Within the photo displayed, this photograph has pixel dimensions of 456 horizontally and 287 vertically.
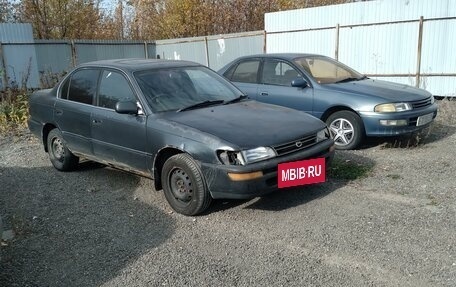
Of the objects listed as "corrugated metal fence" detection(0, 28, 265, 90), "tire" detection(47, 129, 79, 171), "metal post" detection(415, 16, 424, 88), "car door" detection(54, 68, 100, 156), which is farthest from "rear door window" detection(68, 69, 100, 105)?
"metal post" detection(415, 16, 424, 88)

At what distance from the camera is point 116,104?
15.3ft

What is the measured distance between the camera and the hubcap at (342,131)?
647 cm

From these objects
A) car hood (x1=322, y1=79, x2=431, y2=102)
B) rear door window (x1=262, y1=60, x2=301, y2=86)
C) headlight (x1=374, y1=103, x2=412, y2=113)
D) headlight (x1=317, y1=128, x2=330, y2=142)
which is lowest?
headlight (x1=317, y1=128, x2=330, y2=142)

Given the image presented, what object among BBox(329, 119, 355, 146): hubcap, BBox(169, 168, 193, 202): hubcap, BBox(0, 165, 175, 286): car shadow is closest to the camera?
BBox(0, 165, 175, 286): car shadow

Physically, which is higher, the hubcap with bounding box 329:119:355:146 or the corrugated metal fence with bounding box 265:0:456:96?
the corrugated metal fence with bounding box 265:0:456:96

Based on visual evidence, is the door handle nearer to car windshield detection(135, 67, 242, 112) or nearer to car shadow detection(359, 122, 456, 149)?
car windshield detection(135, 67, 242, 112)

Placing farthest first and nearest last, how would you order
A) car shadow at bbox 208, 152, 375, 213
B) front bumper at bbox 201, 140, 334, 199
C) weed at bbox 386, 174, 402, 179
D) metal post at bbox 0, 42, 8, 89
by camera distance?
metal post at bbox 0, 42, 8, 89
weed at bbox 386, 174, 402, 179
car shadow at bbox 208, 152, 375, 213
front bumper at bbox 201, 140, 334, 199

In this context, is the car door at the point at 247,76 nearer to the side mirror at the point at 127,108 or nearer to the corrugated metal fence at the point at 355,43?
the side mirror at the point at 127,108

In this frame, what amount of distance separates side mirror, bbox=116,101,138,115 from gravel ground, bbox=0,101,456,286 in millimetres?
1008

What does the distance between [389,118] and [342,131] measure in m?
0.75

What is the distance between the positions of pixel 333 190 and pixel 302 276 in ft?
6.11

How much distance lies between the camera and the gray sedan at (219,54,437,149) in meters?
6.17

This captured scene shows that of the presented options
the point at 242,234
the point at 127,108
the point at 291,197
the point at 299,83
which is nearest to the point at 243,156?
the point at 242,234

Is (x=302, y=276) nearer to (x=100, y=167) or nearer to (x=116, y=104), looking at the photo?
(x=116, y=104)
